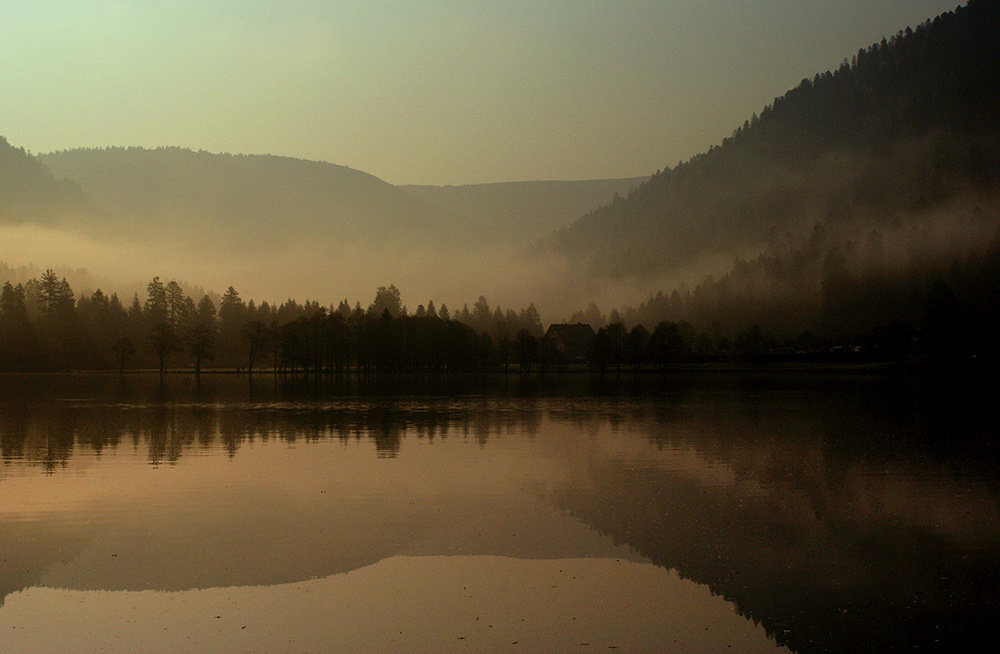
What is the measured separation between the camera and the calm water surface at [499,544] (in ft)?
56.5

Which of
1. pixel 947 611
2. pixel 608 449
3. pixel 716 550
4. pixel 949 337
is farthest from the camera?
pixel 949 337

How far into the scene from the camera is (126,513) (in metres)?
27.2

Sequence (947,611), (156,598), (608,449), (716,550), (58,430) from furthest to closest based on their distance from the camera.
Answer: (58,430)
(608,449)
(716,550)
(156,598)
(947,611)

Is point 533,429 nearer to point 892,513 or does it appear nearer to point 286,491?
point 286,491

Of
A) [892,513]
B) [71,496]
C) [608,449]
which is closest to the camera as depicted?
[892,513]

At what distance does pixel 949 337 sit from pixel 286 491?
544 ft

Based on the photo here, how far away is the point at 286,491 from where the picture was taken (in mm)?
31281

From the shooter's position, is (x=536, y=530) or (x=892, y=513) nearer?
(x=536, y=530)

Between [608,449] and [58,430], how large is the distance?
33.4 m

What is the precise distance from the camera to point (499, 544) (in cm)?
2347

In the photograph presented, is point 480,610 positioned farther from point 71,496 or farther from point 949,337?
point 949,337

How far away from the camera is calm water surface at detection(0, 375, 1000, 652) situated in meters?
17.2

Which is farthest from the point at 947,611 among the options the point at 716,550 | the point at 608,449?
the point at 608,449

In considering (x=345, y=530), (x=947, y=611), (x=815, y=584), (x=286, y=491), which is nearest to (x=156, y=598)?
(x=345, y=530)
